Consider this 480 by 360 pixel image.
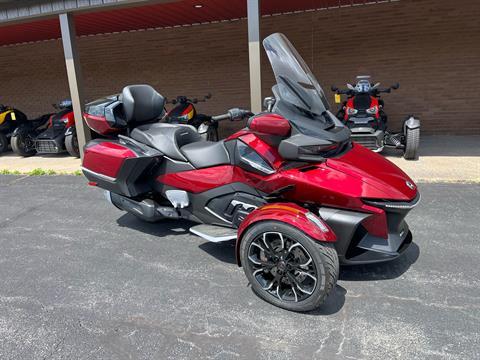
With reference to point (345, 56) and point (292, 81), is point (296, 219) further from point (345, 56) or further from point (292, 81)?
point (345, 56)

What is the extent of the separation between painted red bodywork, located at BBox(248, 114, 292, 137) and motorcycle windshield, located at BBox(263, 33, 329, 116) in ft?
0.62

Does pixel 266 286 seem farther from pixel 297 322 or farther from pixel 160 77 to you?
pixel 160 77

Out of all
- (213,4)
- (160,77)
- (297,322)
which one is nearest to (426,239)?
(297,322)

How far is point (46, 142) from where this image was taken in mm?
7730

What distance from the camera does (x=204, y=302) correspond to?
2.49m

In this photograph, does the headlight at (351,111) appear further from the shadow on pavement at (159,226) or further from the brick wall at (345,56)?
the shadow on pavement at (159,226)

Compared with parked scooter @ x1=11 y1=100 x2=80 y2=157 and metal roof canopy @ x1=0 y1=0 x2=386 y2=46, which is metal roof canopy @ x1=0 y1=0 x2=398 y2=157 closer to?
metal roof canopy @ x1=0 y1=0 x2=386 y2=46

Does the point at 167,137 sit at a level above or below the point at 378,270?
above

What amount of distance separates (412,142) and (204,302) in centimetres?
468

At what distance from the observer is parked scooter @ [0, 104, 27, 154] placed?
337 inches

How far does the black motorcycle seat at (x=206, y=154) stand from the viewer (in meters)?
3.03

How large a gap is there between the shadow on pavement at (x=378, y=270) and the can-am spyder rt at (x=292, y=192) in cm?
23

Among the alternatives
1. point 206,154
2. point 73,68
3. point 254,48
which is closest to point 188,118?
point 73,68

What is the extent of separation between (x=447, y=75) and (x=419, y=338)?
287 inches
